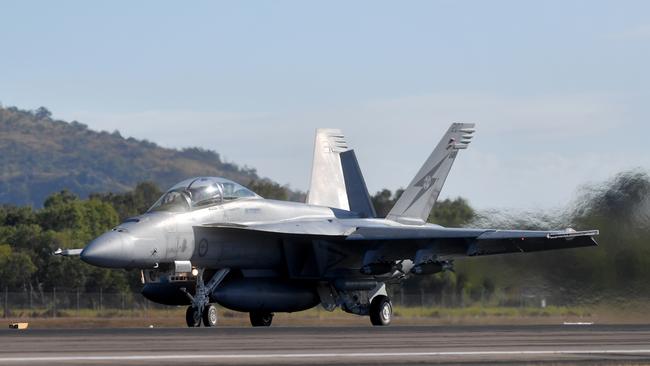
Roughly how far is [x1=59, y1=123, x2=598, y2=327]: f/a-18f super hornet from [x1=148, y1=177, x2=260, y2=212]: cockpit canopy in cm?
2

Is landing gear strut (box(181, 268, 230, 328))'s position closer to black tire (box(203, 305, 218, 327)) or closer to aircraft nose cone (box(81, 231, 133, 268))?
black tire (box(203, 305, 218, 327))

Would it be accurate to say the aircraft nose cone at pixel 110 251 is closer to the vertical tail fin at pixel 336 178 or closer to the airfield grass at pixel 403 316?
the airfield grass at pixel 403 316

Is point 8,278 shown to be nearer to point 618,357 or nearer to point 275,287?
point 275,287

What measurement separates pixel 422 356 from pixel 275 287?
12091 mm

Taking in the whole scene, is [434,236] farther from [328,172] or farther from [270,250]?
[328,172]

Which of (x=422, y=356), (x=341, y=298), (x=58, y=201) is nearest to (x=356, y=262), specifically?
(x=341, y=298)

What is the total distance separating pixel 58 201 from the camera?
8062 centimetres

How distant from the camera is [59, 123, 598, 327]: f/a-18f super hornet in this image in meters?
25.5

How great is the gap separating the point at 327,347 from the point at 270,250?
35.6 feet

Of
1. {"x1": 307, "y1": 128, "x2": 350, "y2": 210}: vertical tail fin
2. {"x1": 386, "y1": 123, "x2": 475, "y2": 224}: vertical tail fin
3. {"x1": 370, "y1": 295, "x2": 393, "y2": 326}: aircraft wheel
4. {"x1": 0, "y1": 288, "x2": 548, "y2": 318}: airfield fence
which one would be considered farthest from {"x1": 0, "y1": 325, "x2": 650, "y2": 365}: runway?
{"x1": 0, "y1": 288, "x2": 548, "y2": 318}: airfield fence

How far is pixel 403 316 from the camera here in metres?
34.8

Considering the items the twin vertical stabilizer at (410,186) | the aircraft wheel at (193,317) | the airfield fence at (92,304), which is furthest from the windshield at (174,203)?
the airfield fence at (92,304)

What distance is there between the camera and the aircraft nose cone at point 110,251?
950 inches

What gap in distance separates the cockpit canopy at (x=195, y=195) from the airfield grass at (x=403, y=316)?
15.9 ft
